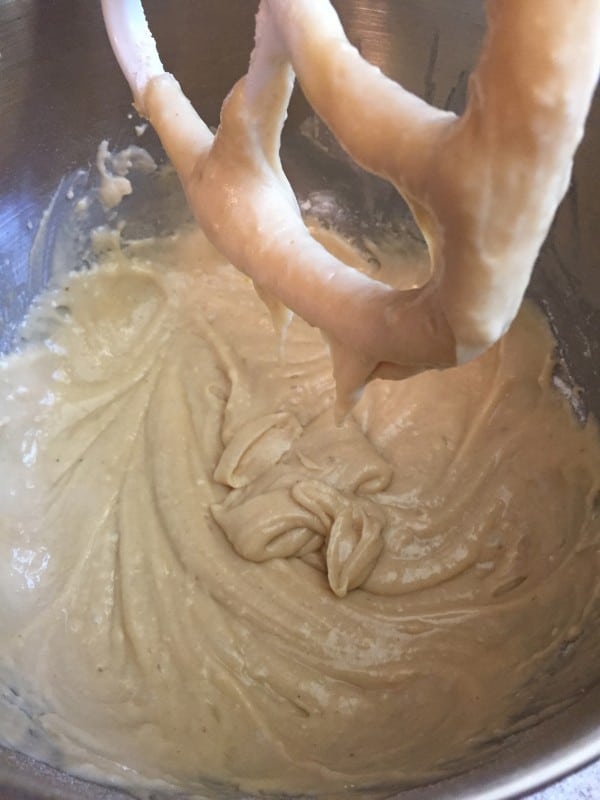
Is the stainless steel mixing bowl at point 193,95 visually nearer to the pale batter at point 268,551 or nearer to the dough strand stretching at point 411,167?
the pale batter at point 268,551

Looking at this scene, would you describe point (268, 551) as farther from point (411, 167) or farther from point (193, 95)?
point (193, 95)

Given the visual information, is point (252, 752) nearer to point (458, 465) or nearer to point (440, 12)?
point (458, 465)

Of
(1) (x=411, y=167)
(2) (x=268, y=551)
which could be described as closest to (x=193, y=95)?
(2) (x=268, y=551)

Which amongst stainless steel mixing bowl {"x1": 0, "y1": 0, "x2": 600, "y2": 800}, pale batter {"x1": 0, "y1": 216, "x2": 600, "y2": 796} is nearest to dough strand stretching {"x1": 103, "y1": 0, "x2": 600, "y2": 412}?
pale batter {"x1": 0, "y1": 216, "x2": 600, "y2": 796}

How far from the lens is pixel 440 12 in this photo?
163 cm

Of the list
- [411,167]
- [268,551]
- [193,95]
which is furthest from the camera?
[193,95]

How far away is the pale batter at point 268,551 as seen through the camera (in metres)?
1.20

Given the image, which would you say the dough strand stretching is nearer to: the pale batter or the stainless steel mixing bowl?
the pale batter

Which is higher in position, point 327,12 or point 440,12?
point 327,12

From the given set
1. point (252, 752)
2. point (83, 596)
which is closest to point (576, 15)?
point (252, 752)

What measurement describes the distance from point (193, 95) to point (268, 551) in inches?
42.3

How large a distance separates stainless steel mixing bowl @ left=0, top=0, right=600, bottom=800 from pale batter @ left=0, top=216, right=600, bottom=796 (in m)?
0.08

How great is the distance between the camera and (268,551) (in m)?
1.43

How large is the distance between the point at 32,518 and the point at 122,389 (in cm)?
34
